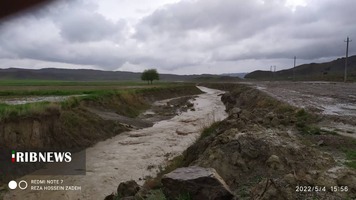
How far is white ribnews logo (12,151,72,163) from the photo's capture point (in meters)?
12.0

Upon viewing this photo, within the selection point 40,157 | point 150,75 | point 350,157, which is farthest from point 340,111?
point 150,75

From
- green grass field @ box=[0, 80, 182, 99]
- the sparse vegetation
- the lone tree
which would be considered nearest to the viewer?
the sparse vegetation

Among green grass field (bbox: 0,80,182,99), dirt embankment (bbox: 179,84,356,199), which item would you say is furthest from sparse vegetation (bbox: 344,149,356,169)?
green grass field (bbox: 0,80,182,99)

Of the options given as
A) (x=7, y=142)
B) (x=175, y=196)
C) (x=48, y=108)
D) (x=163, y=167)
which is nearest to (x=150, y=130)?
(x=48, y=108)

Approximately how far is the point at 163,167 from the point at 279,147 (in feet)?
16.8

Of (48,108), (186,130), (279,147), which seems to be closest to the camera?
(279,147)

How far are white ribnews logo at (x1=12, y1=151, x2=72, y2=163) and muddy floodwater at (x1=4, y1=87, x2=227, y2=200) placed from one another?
0.88 metres

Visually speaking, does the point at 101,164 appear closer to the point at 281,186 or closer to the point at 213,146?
the point at 213,146

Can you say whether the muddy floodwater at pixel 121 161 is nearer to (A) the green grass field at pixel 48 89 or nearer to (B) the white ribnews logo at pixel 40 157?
(B) the white ribnews logo at pixel 40 157

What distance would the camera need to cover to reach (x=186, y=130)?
21.6 m

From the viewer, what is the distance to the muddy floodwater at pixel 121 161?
9636mm

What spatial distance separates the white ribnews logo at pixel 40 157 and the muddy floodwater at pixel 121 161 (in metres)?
0.88

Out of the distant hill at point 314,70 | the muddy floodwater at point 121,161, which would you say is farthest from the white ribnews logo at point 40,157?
the distant hill at point 314,70

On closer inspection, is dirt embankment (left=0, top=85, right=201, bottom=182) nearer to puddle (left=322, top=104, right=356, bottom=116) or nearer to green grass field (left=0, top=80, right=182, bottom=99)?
green grass field (left=0, top=80, right=182, bottom=99)
